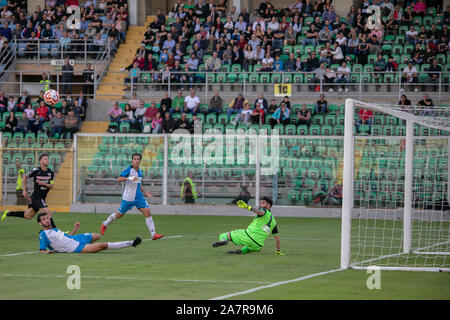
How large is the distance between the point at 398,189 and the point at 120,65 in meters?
16.1

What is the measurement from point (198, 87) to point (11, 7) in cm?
1412

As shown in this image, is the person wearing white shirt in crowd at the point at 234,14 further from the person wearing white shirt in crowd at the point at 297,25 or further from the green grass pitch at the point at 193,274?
the green grass pitch at the point at 193,274

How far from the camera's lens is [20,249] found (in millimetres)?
15891

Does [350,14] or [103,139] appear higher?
[350,14]

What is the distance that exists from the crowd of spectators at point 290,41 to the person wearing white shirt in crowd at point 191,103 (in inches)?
47.4

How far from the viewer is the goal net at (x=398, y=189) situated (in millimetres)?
13984

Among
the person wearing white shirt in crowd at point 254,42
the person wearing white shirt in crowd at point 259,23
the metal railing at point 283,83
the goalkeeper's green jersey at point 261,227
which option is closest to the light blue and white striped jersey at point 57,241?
the goalkeeper's green jersey at point 261,227

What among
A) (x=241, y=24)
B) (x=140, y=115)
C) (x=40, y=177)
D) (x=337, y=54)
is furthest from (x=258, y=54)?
(x=40, y=177)

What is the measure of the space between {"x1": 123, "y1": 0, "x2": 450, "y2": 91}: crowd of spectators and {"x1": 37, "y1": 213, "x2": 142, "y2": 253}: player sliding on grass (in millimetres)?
17795

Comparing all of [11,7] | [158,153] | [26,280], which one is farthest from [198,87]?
[26,280]

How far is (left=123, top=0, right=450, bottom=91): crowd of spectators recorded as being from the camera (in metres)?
31.5

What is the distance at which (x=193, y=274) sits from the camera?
11930 millimetres

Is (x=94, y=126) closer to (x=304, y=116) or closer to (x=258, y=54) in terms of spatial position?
(x=258, y=54)

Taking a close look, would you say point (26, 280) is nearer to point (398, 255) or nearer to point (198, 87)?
point (398, 255)
